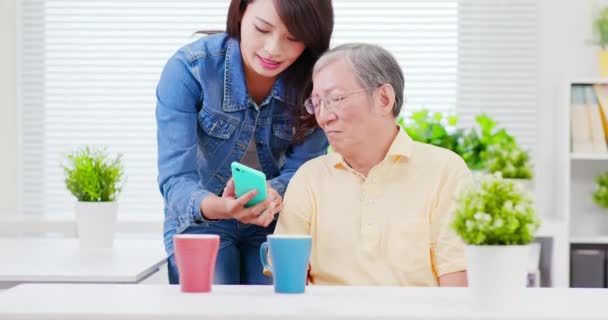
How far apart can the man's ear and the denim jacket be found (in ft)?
1.15

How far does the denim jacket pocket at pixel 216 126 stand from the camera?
7.98ft

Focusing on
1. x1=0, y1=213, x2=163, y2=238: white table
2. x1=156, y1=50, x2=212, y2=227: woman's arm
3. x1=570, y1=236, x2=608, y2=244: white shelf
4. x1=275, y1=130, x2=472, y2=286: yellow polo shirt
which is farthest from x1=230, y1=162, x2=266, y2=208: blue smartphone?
x1=570, y1=236, x2=608, y2=244: white shelf

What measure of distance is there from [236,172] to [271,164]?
0.55m

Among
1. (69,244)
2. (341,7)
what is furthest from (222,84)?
(341,7)

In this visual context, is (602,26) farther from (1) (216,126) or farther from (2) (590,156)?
(1) (216,126)

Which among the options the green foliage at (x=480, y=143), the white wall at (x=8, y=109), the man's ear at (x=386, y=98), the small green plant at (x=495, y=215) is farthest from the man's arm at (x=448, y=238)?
the white wall at (x=8, y=109)

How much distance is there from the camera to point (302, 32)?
7.40 feet

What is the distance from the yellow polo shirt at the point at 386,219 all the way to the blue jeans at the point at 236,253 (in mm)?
297

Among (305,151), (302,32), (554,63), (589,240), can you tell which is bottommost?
(589,240)

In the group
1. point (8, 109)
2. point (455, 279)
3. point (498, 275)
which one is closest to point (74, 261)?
point (455, 279)

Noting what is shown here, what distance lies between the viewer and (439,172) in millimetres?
2170

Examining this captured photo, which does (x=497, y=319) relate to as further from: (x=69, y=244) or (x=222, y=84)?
(x=69, y=244)

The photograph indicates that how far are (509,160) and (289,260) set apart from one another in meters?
2.87

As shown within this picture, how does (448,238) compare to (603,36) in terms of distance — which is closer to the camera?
(448,238)
